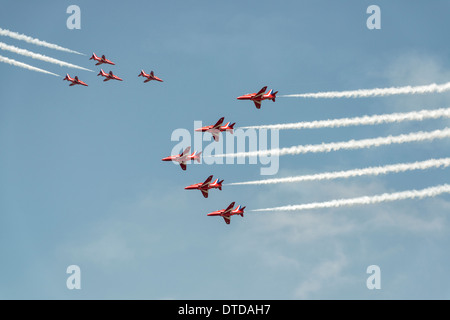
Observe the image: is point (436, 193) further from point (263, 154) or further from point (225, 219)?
point (225, 219)

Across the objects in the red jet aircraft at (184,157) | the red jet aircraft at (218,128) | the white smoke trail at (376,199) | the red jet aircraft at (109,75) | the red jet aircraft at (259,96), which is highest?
the red jet aircraft at (109,75)

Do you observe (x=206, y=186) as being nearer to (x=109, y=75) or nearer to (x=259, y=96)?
(x=259, y=96)

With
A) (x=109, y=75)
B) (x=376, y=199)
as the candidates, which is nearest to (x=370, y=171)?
(x=376, y=199)

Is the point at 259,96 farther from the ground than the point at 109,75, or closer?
closer

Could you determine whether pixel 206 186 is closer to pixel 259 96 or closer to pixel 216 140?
pixel 216 140

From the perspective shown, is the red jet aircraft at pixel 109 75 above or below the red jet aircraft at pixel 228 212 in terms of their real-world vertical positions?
above

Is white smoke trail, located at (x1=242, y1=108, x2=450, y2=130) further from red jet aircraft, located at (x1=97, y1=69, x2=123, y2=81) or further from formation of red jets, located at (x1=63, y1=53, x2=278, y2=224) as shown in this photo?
red jet aircraft, located at (x1=97, y1=69, x2=123, y2=81)

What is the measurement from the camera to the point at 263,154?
89250mm

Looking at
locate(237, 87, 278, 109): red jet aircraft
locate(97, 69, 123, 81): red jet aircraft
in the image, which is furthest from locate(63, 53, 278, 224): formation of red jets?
locate(97, 69, 123, 81): red jet aircraft

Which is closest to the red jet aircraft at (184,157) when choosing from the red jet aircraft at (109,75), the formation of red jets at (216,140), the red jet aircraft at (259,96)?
the formation of red jets at (216,140)

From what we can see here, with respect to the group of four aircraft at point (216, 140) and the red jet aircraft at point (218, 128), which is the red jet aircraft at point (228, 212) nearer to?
the group of four aircraft at point (216, 140)

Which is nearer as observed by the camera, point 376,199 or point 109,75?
point 376,199

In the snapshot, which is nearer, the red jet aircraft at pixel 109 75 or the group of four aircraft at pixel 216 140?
the group of four aircraft at pixel 216 140
